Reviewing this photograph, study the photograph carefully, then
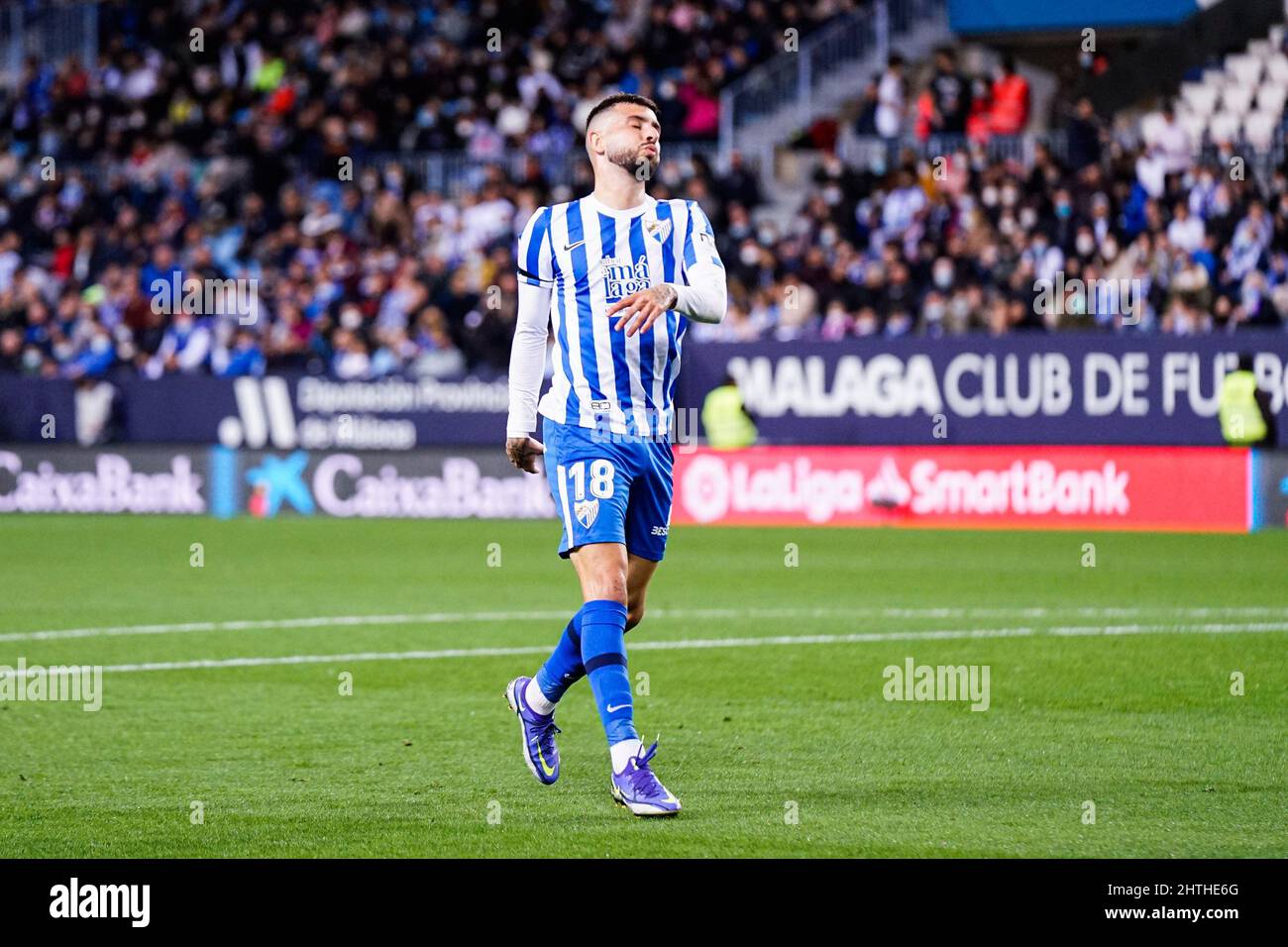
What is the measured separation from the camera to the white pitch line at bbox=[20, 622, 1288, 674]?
11117 mm

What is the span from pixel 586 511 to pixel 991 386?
16949mm

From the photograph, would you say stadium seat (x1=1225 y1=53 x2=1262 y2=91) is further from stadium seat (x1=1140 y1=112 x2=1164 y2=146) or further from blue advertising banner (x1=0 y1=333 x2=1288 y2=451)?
blue advertising banner (x1=0 y1=333 x2=1288 y2=451)

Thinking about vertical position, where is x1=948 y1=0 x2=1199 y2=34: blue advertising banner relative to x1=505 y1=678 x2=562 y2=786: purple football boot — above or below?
above

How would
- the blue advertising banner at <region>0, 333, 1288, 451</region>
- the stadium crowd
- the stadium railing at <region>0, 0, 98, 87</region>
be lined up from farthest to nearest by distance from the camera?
the stadium railing at <region>0, 0, 98, 87</region> → the stadium crowd → the blue advertising banner at <region>0, 333, 1288, 451</region>

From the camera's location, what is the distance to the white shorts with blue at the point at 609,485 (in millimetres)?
7086

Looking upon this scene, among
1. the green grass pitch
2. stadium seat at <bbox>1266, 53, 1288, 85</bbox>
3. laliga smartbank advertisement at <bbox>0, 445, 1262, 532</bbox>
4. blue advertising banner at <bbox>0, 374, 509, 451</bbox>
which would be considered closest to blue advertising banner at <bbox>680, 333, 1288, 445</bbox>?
laliga smartbank advertisement at <bbox>0, 445, 1262, 532</bbox>

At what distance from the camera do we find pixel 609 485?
23.3ft

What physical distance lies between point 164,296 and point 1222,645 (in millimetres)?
19541

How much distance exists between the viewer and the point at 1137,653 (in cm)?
1122

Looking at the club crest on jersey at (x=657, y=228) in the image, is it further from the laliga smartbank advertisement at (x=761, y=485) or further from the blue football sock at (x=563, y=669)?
the laliga smartbank advertisement at (x=761, y=485)

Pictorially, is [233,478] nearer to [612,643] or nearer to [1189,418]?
[1189,418]

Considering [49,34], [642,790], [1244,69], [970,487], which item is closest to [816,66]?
[1244,69]

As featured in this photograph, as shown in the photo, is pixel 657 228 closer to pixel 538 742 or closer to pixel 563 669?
pixel 563 669
